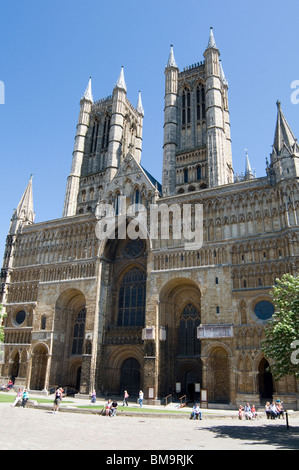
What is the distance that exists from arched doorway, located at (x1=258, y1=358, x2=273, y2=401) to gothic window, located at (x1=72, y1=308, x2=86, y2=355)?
19144 millimetres

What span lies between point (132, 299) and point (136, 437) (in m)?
23.3

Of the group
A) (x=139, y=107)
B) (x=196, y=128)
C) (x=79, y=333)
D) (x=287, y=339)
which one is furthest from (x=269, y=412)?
(x=139, y=107)

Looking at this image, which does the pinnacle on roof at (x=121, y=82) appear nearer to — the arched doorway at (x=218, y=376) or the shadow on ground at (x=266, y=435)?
the arched doorway at (x=218, y=376)

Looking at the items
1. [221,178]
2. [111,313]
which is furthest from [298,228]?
[111,313]

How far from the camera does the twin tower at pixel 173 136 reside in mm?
47594

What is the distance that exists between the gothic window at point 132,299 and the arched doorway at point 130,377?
378cm

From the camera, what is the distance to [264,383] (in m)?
29.2

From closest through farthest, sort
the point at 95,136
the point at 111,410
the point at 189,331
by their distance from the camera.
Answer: the point at 111,410 < the point at 189,331 < the point at 95,136

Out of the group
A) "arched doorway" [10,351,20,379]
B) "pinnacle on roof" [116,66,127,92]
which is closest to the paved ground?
"arched doorway" [10,351,20,379]

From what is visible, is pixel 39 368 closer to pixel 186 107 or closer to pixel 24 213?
pixel 24 213

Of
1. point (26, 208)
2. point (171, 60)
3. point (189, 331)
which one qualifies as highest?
point (171, 60)
